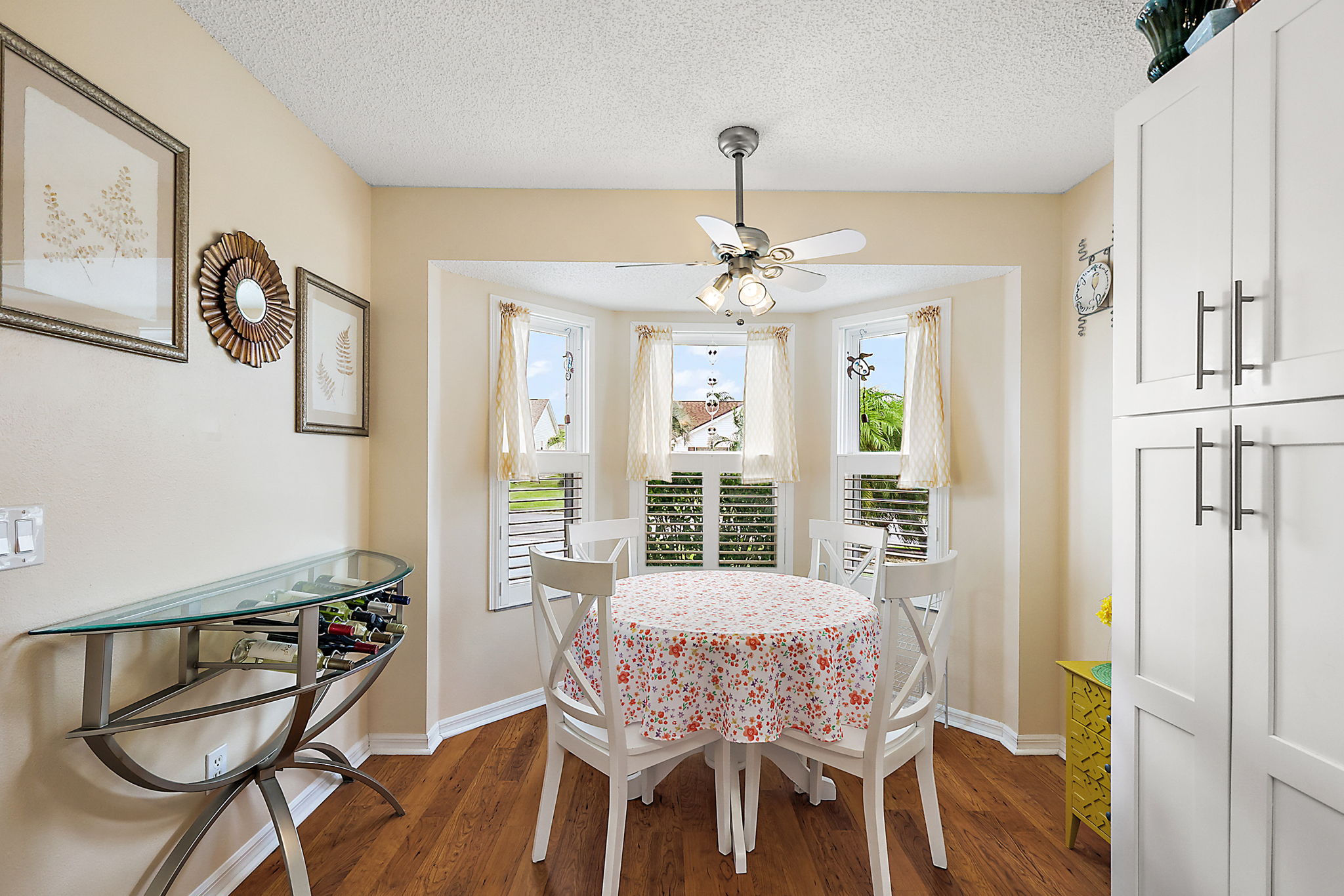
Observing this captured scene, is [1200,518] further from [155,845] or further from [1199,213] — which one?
[155,845]

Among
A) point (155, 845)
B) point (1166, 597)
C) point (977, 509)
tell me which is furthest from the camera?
point (977, 509)

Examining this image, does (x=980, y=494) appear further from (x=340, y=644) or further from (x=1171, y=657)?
(x=340, y=644)

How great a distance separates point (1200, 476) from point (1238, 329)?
274 mm

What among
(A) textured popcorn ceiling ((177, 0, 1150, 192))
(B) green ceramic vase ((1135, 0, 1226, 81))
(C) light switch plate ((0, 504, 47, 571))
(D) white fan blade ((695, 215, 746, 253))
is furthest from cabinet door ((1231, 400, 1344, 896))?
(C) light switch plate ((0, 504, 47, 571))

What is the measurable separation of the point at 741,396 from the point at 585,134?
6.29ft

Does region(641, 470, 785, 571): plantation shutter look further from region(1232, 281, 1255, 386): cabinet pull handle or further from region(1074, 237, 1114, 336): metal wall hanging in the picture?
region(1232, 281, 1255, 386): cabinet pull handle

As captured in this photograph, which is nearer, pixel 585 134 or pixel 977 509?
pixel 585 134

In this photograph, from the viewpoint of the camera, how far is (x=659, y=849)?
7.07 ft

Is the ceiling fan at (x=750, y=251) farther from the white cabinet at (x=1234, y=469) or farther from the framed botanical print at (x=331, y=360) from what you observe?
the framed botanical print at (x=331, y=360)

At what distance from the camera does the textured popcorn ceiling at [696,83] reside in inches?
70.3

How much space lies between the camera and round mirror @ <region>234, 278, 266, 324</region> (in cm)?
202

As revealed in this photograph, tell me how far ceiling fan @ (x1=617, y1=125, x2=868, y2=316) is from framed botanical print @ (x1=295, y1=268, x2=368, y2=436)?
4.84 feet

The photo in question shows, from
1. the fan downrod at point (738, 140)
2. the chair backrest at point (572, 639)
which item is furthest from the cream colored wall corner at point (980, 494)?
the chair backrest at point (572, 639)

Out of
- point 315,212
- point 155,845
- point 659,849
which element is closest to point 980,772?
point 659,849
